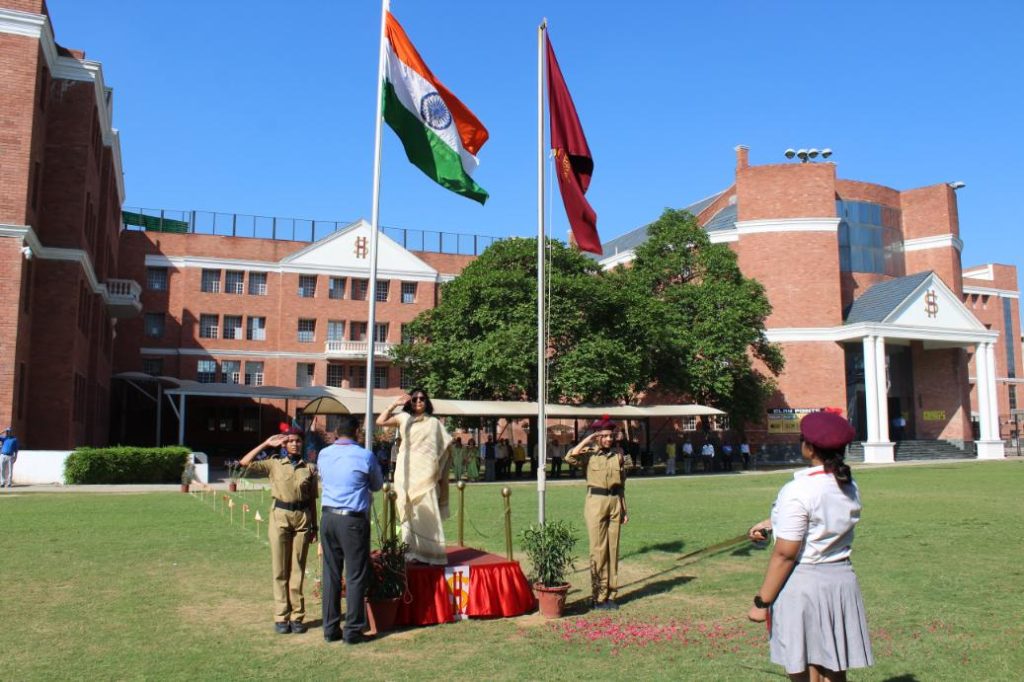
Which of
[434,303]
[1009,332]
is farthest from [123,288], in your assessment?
[1009,332]

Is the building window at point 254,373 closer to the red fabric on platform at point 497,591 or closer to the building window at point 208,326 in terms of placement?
the building window at point 208,326

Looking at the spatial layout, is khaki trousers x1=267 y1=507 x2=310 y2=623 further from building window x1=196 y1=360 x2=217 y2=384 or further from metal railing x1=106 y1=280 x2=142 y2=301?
building window x1=196 y1=360 x2=217 y2=384

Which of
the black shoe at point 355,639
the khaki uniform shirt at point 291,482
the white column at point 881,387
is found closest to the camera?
the black shoe at point 355,639

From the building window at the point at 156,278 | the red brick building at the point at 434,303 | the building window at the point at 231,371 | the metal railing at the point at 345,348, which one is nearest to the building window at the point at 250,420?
the red brick building at the point at 434,303

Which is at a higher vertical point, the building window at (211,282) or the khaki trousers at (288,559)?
the building window at (211,282)

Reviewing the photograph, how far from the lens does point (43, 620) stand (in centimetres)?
823

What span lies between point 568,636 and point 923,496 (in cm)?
1765

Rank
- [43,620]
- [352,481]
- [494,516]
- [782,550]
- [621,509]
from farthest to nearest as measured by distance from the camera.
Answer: [494,516]
[621,509]
[43,620]
[352,481]
[782,550]

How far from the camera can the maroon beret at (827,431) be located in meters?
4.39

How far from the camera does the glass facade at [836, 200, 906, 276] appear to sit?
2071 inches

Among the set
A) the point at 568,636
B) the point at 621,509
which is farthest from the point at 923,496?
the point at 568,636

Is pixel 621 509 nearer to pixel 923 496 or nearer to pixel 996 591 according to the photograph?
pixel 996 591

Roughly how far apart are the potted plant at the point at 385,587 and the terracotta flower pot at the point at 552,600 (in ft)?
4.47

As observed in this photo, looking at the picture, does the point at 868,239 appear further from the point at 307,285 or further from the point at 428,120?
the point at 428,120
